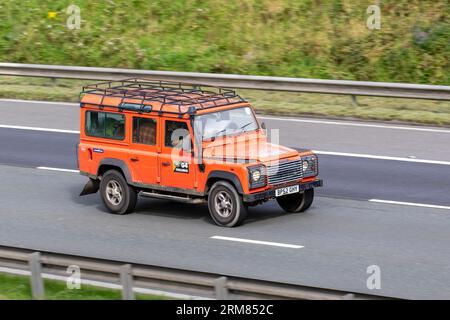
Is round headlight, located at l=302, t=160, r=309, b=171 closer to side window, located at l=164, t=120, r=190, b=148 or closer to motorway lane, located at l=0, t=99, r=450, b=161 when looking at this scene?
side window, located at l=164, t=120, r=190, b=148

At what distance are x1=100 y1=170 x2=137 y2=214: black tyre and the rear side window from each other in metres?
0.63

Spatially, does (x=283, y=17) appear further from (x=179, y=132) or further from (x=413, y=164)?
(x=179, y=132)

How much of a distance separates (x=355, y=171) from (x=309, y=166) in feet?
11.6

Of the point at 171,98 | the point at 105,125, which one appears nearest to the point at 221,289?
the point at 171,98

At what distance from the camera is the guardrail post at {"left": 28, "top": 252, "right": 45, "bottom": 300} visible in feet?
37.9

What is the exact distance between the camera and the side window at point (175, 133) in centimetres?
1545

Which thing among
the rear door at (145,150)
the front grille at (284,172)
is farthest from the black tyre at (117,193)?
the front grille at (284,172)

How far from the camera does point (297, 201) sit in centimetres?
1597

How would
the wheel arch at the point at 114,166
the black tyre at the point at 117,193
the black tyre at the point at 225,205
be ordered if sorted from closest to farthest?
1. the black tyre at the point at 225,205
2. the wheel arch at the point at 114,166
3. the black tyre at the point at 117,193

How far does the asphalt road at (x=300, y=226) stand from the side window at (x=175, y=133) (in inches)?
50.5

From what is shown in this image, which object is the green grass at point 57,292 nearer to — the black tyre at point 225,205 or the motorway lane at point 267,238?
the motorway lane at point 267,238

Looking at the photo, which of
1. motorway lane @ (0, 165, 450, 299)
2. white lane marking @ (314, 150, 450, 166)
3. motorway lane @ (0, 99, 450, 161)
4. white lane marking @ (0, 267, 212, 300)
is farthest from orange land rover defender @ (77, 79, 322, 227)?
motorway lane @ (0, 99, 450, 161)

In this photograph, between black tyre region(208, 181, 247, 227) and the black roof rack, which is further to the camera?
the black roof rack

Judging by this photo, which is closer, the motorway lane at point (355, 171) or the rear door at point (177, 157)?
the rear door at point (177, 157)
